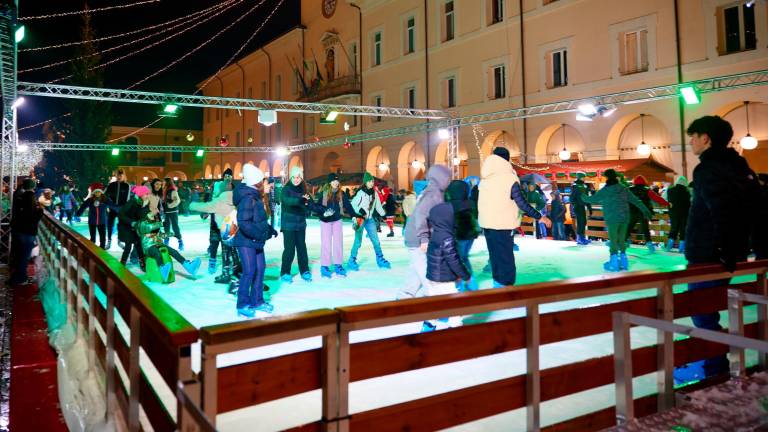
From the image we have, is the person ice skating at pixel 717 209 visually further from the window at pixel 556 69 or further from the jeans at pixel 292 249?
the window at pixel 556 69

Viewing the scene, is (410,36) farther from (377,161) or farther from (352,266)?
(352,266)

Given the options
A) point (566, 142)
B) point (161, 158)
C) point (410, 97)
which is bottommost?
point (566, 142)

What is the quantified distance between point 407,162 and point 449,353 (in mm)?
24494

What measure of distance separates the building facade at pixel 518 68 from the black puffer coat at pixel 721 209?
43.7 feet

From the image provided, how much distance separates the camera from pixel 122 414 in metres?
2.61

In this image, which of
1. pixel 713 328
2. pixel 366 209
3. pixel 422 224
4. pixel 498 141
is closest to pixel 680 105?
pixel 498 141

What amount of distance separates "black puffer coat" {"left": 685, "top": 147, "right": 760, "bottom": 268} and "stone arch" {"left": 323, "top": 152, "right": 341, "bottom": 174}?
2789 cm

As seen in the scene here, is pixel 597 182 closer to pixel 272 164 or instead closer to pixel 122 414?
pixel 122 414

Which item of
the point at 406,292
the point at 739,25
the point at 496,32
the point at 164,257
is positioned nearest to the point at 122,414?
the point at 406,292

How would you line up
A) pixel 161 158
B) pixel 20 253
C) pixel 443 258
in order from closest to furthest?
pixel 443 258, pixel 20 253, pixel 161 158

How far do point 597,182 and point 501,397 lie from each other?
1558 centimetres

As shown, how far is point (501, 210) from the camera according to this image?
16.8 ft

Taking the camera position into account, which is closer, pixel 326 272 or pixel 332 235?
pixel 326 272

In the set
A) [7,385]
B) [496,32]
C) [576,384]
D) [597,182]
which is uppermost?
[496,32]
